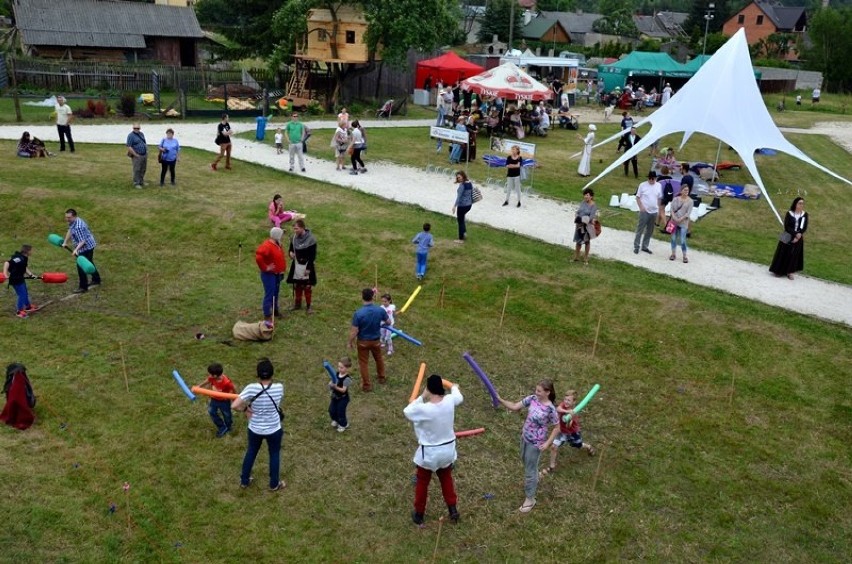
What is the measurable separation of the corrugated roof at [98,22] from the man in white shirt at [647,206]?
36.3 metres

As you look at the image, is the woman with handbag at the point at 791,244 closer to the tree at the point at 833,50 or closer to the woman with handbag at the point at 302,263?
the woman with handbag at the point at 302,263

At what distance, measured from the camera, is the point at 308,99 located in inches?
1415

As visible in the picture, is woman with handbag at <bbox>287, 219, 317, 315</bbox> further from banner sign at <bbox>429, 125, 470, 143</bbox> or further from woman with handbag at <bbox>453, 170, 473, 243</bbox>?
banner sign at <bbox>429, 125, 470, 143</bbox>

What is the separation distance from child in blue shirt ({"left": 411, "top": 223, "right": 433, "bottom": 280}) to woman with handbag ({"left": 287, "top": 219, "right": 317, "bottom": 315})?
91.4 inches

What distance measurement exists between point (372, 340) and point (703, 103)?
53.7 feet

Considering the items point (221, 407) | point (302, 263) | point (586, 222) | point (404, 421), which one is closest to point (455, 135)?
point (586, 222)

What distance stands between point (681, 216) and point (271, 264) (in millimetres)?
8617

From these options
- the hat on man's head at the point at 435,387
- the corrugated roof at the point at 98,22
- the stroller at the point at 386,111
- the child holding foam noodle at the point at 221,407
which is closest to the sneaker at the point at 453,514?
the hat on man's head at the point at 435,387

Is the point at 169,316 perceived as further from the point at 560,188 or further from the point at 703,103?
the point at 703,103

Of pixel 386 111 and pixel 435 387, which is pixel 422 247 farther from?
pixel 386 111

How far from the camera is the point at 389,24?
3155 centimetres

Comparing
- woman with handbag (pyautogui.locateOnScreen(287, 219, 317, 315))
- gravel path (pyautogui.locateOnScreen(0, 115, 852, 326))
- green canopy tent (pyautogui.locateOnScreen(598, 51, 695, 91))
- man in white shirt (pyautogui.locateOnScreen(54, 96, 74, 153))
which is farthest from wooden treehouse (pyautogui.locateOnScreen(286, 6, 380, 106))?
woman with handbag (pyautogui.locateOnScreen(287, 219, 317, 315))

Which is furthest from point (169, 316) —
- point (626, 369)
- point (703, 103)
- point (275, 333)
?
point (703, 103)

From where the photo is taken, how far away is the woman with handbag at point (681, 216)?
48.7 ft
